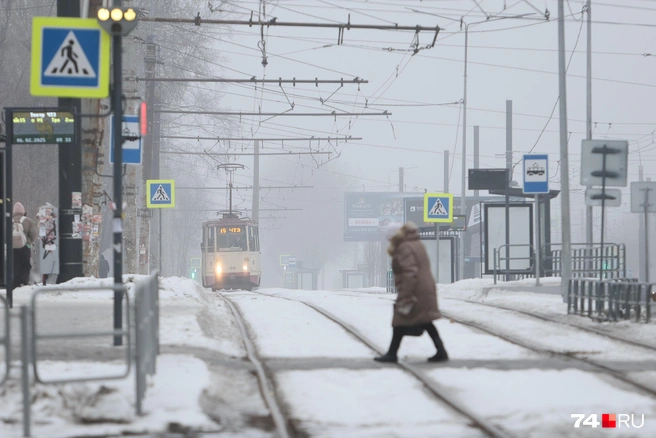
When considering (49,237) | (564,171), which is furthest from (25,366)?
(564,171)

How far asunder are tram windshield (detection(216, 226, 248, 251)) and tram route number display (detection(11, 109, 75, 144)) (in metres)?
28.0

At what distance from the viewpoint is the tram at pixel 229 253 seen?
4278 centimetres

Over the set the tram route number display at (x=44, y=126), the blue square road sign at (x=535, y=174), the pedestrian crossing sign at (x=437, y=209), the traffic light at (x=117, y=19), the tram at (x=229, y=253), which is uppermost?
the traffic light at (x=117, y=19)

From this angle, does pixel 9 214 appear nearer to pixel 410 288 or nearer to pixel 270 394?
pixel 410 288

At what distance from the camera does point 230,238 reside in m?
43.0

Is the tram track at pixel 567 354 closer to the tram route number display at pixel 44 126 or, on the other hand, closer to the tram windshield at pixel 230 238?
the tram route number display at pixel 44 126

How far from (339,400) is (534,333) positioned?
5940 mm

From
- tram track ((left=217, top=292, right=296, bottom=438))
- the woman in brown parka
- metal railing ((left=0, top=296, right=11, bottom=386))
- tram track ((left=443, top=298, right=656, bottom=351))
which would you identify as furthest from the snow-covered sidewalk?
tram track ((left=443, top=298, right=656, bottom=351))

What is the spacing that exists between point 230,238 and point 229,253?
0.58m

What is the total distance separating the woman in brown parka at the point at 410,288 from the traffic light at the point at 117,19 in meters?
3.13

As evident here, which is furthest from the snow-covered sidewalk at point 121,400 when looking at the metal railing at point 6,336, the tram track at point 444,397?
the tram track at point 444,397

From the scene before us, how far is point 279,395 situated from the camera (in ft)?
28.7

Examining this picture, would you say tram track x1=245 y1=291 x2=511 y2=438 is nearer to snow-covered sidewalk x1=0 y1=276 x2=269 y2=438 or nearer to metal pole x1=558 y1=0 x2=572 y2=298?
snow-covered sidewalk x1=0 y1=276 x2=269 y2=438

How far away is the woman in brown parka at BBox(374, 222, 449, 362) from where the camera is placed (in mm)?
10461
